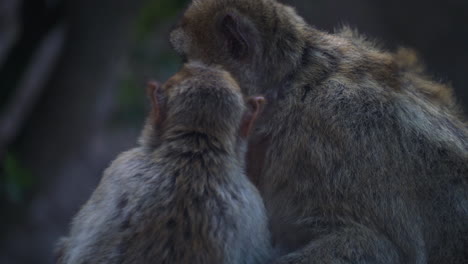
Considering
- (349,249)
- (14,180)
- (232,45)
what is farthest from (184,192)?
(14,180)

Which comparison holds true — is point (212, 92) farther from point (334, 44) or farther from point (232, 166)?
point (334, 44)

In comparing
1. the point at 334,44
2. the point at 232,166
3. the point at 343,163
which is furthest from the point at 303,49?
the point at 232,166

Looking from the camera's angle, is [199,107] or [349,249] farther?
[349,249]

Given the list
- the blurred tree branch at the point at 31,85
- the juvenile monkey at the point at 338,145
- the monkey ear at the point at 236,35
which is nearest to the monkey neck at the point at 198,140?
the juvenile monkey at the point at 338,145

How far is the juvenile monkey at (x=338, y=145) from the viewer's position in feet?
10.4

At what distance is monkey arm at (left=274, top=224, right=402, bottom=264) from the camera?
303cm

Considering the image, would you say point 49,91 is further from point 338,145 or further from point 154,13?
point 338,145

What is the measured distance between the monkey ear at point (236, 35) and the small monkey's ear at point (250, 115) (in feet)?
1.44

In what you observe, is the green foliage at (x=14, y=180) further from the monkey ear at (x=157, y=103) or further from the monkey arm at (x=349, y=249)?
the monkey arm at (x=349, y=249)

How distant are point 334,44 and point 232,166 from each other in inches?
41.2

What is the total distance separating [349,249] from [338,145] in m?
0.48

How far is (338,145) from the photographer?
324 cm

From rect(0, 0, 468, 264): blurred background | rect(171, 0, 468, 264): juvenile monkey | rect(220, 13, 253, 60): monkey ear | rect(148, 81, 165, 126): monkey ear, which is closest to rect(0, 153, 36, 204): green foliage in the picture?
rect(0, 0, 468, 264): blurred background

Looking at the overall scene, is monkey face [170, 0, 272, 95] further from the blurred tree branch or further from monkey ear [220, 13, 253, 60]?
the blurred tree branch
